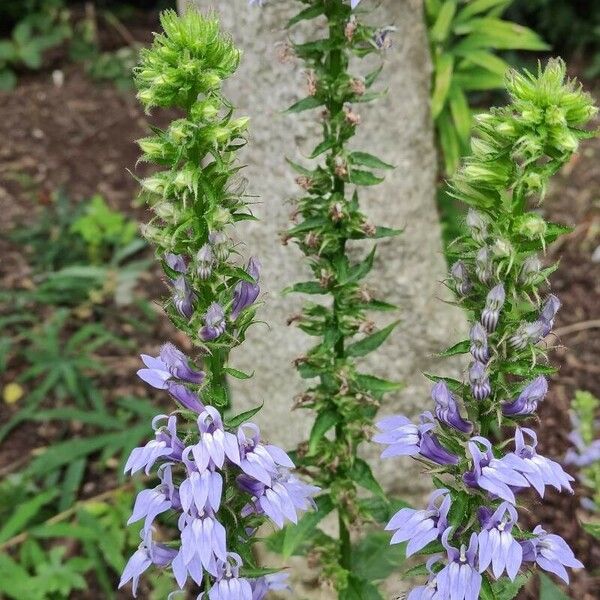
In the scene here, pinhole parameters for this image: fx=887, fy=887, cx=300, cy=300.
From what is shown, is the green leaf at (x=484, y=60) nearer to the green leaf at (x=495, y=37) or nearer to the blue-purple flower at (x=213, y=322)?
the green leaf at (x=495, y=37)

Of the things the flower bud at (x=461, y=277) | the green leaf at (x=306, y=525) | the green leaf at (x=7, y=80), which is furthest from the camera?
the green leaf at (x=7, y=80)

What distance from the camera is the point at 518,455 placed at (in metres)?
1.58

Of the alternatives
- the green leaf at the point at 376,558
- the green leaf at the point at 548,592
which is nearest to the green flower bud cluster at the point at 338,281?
the green leaf at the point at 376,558

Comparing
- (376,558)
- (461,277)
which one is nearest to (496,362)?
(461,277)

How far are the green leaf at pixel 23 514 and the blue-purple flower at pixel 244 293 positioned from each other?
2.12 metres

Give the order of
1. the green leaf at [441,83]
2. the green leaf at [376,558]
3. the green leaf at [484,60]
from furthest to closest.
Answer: the green leaf at [484,60]
the green leaf at [441,83]
the green leaf at [376,558]

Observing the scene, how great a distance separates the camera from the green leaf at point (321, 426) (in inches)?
87.5

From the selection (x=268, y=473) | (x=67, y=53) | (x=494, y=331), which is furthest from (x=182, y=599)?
(x=67, y=53)

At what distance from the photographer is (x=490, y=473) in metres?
1.51

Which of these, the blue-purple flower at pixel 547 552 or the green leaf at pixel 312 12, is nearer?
the blue-purple flower at pixel 547 552

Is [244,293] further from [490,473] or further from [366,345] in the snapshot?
[366,345]

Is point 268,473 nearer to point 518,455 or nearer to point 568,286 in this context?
point 518,455

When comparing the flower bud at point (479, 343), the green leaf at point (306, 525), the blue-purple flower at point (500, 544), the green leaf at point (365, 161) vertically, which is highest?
the green leaf at point (365, 161)

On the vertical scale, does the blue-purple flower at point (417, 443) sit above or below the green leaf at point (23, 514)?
above
